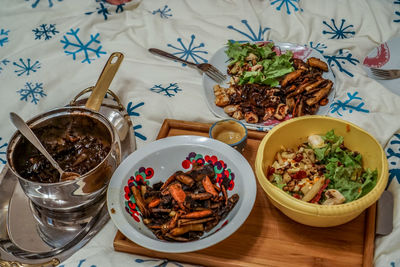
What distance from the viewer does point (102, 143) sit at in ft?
3.21

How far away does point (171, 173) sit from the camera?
3.34 ft

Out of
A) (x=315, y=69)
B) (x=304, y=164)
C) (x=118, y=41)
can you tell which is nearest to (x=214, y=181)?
(x=304, y=164)

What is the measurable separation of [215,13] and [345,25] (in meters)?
0.60

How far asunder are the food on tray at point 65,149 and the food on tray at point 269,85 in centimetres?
49

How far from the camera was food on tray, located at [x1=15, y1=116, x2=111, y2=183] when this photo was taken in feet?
2.97

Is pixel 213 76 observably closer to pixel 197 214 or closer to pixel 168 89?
Answer: pixel 168 89

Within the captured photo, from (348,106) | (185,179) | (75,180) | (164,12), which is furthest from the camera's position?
(164,12)

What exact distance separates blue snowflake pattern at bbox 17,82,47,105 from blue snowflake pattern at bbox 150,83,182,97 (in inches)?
17.6

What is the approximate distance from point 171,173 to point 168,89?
0.45m

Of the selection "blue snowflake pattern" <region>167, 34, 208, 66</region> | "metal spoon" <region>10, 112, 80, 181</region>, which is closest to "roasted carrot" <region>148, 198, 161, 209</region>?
"metal spoon" <region>10, 112, 80, 181</region>

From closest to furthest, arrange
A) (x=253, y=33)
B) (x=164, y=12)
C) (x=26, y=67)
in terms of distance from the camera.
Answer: (x=26, y=67)
(x=253, y=33)
(x=164, y=12)

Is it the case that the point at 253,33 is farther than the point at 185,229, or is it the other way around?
the point at 253,33

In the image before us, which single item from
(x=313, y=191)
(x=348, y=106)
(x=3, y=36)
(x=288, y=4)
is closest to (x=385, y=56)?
(x=348, y=106)

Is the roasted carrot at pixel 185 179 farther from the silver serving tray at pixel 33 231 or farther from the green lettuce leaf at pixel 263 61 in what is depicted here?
the green lettuce leaf at pixel 263 61
